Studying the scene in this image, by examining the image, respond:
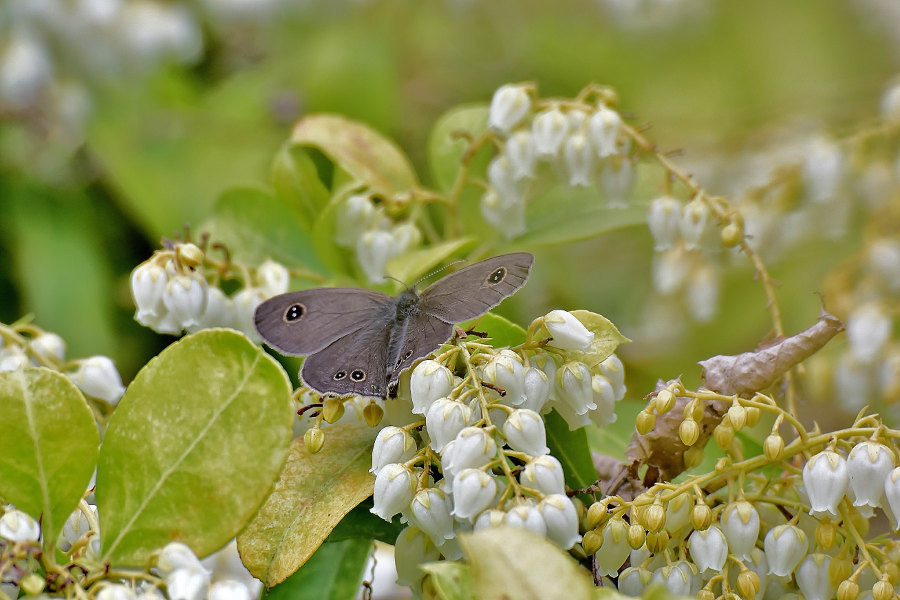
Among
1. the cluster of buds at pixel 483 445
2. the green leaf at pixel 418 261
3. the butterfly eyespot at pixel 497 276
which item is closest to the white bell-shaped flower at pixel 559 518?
the cluster of buds at pixel 483 445

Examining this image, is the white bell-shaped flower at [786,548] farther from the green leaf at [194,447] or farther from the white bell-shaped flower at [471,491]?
the green leaf at [194,447]

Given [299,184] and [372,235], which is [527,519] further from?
[299,184]

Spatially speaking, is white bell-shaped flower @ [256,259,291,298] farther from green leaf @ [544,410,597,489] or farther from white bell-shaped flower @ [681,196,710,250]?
white bell-shaped flower @ [681,196,710,250]

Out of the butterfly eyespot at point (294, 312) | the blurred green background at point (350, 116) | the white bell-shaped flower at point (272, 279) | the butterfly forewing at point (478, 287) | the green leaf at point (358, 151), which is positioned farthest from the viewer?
the blurred green background at point (350, 116)

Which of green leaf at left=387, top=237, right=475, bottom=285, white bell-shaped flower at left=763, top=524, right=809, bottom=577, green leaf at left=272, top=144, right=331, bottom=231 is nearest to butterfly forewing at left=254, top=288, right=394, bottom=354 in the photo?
green leaf at left=387, top=237, right=475, bottom=285

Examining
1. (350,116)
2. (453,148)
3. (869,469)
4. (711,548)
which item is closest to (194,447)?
(711,548)

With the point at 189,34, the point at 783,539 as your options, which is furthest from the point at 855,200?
the point at 189,34

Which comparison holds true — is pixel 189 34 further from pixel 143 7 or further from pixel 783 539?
pixel 783 539
